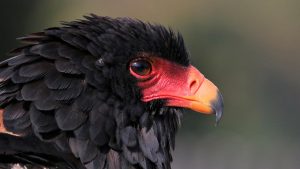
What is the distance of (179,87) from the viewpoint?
5273 mm

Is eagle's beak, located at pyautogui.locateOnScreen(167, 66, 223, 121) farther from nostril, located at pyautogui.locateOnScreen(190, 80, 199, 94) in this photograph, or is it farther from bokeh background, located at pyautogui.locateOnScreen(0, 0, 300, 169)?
bokeh background, located at pyautogui.locateOnScreen(0, 0, 300, 169)

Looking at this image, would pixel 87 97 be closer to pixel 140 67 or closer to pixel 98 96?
pixel 98 96

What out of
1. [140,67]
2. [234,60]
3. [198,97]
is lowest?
[234,60]

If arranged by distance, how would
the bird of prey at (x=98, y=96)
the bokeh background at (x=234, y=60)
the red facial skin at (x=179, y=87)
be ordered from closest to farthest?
the bird of prey at (x=98, y=96)
the red facial skin at (x=179, y=87)
the bokeh background at (x=234, y=60)

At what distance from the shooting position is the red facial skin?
16.9ft

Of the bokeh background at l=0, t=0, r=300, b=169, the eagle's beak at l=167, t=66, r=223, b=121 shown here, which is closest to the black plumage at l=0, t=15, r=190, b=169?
the eagle's beak at l=167, t=66, r=223, b=121

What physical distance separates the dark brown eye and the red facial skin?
2cm

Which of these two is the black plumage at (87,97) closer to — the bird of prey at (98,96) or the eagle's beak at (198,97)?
the bird of prey at (98,96)

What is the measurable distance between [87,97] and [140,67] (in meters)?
0.51

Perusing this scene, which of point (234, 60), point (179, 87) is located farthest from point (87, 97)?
point (234, 60)

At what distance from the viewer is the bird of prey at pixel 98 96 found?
15.3 ft

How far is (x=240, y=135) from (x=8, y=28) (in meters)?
7.58

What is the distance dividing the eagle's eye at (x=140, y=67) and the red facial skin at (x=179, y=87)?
0.08ft

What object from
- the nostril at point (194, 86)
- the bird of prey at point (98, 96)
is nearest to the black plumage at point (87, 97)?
the bird of prey at point (98, 96)
